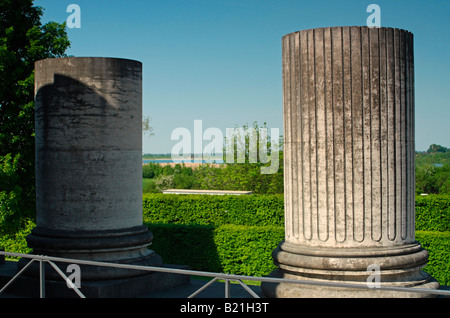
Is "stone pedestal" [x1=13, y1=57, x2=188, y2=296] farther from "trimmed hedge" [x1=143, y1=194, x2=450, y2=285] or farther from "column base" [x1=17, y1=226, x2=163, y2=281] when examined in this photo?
"trimmed hedge" [x1=143, y1=194, x2=450, y2=285]

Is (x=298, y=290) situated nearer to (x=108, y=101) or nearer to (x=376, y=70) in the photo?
(x=376, y=70)

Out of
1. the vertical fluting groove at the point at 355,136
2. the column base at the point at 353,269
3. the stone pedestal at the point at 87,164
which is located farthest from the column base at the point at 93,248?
the vertical fluting groove at the point at 355,136

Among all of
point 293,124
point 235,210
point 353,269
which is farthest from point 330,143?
point 235,210

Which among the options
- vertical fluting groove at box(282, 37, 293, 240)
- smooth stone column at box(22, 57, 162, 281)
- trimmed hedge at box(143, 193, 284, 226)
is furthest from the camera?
trimmed hedge at box(143, 193, 284, 226)

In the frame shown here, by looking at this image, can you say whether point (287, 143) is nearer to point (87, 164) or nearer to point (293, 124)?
point (293, 124)

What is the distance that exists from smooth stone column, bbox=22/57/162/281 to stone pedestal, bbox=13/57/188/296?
0.06 ft

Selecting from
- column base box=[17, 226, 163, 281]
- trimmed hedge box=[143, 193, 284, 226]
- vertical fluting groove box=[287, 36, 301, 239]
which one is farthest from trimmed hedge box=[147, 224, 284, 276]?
vertical fluting groove box=[287, 36, 301, 239]

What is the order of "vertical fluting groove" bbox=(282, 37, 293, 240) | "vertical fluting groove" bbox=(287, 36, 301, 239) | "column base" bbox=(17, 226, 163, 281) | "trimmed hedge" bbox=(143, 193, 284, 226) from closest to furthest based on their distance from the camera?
"vertical fluting groove" bbox=(287, 36, 301, 239) → "vertical fluting groove" bbox=(282, 37, 293, 240) → "column base" bbox=(17, 226, 163, 281) → "trimmed hedge" bbox=(143, 193, 284, 226)

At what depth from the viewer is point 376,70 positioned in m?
7.28

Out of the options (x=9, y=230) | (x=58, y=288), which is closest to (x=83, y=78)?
(x=58, y=288)

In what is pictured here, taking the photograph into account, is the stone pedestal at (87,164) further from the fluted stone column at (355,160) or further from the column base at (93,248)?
the fluted stone column at (355,160)

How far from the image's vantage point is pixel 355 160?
23.7 feet

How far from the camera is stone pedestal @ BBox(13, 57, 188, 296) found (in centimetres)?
945

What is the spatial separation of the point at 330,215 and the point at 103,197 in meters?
4.22
